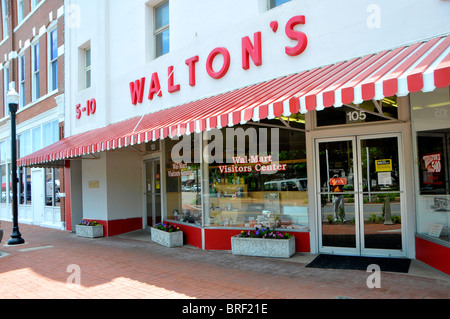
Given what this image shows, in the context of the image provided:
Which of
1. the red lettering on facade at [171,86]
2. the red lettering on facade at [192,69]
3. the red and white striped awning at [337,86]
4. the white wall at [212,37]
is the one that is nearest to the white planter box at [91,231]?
the white wall at [212,37]

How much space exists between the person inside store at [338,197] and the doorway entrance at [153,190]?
5.38m

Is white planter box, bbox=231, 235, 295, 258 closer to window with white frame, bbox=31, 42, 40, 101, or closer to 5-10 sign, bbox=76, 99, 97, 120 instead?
5-10 sign, bbox=76, 99, 97, 120

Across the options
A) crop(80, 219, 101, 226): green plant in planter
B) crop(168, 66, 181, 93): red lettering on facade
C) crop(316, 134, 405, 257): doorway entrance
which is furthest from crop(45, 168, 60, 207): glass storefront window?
crop(316, 134, 405, 257): doorway entrance

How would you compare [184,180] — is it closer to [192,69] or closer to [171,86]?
[171,86]

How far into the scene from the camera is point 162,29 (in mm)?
9836

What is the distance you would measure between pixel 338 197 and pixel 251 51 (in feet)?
10.9

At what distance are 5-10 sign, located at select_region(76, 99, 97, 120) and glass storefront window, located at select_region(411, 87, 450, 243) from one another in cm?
915

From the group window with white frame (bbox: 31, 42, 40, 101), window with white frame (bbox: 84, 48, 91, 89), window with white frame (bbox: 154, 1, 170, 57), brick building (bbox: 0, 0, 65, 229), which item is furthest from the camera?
window with white frame (bbox: 31, 42, 40, 101)

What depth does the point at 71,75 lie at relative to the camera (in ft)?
41.9

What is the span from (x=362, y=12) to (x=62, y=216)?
11.5 metres

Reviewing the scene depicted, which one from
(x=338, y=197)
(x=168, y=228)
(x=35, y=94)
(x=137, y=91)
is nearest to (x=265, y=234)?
(x=338, y=197)

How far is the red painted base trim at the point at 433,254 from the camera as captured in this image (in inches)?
209

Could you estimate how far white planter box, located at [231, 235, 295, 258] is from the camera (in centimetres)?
680
